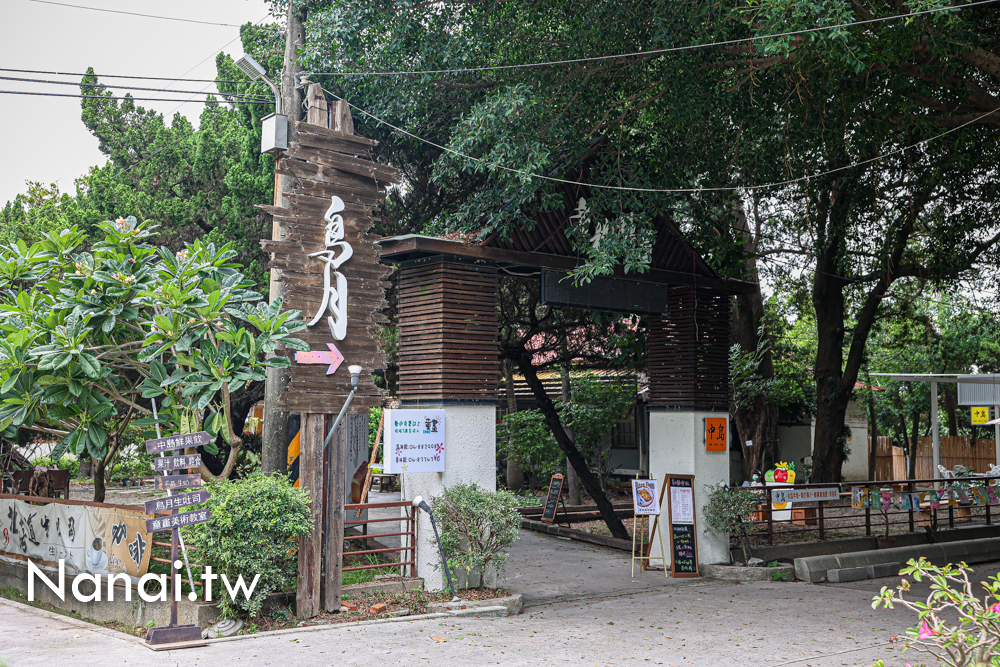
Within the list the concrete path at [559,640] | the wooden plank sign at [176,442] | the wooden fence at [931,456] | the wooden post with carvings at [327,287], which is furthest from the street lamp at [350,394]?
the wooden fence at [931,456]

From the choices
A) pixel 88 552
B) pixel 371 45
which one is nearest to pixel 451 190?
pixel 371 45

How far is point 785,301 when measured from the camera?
24.6m

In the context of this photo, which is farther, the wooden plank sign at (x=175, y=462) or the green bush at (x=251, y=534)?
the green bush at (x=251, y=534)

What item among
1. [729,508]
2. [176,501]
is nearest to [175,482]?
[176,501]

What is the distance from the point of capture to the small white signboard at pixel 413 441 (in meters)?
9.63

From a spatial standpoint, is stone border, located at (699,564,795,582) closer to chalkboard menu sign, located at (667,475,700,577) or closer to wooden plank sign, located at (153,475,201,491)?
chalkboard menu sign, located at (667,475,700,577)

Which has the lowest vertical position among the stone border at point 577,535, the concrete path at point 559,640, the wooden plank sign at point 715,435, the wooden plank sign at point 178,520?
the concrete path at point 559,640

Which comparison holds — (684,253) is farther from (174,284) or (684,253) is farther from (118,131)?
(118,131)

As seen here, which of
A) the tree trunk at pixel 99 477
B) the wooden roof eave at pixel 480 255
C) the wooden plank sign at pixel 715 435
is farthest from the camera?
the wooden plank sign at pixel 715 435

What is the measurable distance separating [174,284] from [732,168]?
889 cm

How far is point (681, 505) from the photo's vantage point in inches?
475

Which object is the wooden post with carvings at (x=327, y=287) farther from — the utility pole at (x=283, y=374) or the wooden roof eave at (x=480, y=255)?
the utility pole at (x=283, y=374)

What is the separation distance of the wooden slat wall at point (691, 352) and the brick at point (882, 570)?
Result: 3.26 m

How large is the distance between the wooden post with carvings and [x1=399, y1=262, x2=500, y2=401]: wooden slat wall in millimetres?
696
